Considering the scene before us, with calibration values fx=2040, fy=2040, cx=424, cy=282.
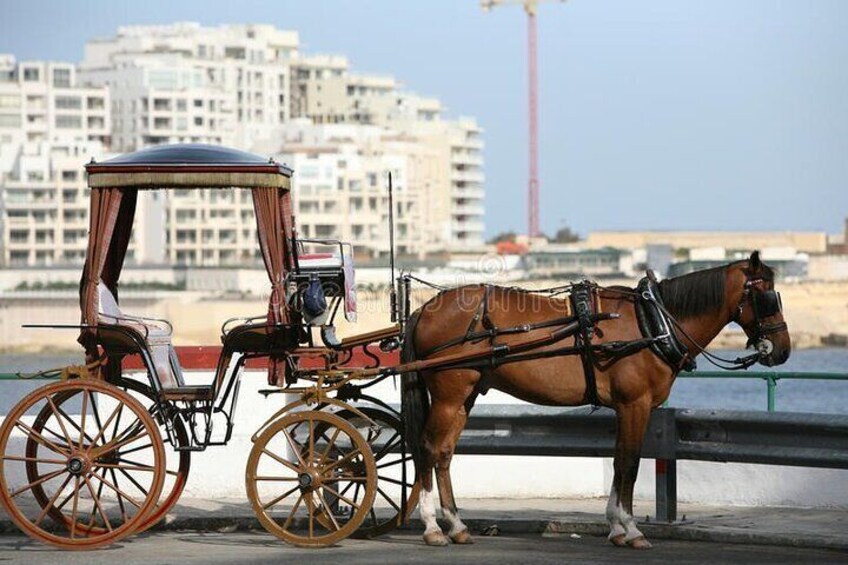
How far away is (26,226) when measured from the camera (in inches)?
6073

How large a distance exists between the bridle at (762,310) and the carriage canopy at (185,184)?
2.69m

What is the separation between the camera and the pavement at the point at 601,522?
11.6 m

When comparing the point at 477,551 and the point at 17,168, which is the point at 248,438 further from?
the point at 17,168

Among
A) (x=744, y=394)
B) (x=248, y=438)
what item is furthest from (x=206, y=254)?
(x=248, y=438)

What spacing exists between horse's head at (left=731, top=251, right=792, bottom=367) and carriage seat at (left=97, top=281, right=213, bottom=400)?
3.12 m

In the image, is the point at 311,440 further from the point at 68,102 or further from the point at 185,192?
the point at 68,102

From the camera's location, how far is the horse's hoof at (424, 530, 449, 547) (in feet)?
37.8

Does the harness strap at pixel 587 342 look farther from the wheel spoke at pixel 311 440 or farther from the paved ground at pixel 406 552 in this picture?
the wheel spoke at pixel 311 440

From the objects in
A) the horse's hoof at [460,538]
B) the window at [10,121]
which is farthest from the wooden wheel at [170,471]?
the window at [10,121]

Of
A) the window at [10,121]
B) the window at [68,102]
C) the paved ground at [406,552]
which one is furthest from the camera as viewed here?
the window at [68,102]

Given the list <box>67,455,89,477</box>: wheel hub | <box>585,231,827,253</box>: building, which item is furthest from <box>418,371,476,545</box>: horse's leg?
<box>585,231,827,253</box>: building

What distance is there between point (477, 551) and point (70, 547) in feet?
7.47

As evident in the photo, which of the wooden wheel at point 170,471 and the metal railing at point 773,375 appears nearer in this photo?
the wooden wheel at point 170,471

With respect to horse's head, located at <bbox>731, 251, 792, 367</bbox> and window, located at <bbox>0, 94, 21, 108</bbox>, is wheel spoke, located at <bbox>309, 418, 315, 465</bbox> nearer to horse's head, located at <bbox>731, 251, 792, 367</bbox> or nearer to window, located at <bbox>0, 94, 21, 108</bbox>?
horse's head, located at <bbox>731, 251, 792, 367</bbox>
